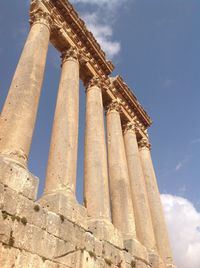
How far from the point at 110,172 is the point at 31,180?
9.41m

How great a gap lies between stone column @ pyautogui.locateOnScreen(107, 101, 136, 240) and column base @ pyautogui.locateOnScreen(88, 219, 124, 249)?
7.92ft

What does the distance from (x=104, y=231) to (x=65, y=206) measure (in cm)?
285

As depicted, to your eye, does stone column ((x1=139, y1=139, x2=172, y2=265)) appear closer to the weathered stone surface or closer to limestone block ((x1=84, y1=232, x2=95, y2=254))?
the weathered stone surface

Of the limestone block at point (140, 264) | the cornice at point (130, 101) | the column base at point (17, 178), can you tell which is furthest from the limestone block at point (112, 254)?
the cornice at point (130, 101)

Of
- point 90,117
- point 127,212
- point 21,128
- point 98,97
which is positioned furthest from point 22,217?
point 98,97

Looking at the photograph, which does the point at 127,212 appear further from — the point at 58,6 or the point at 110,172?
the point at 58,6

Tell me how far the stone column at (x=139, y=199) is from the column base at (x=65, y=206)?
8.13 metres

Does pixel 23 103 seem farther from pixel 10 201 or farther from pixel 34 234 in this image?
pixel 34 234

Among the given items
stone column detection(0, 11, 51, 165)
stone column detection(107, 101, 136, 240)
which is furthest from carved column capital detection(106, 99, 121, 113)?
stone column detection(0, 11, 51, 165)

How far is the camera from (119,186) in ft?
59.4

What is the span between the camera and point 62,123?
48.0 feet

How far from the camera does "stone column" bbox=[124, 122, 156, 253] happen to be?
18703 millimetres

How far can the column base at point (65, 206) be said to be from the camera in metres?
11.3

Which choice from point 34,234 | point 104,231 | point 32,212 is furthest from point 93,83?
point 34,234
